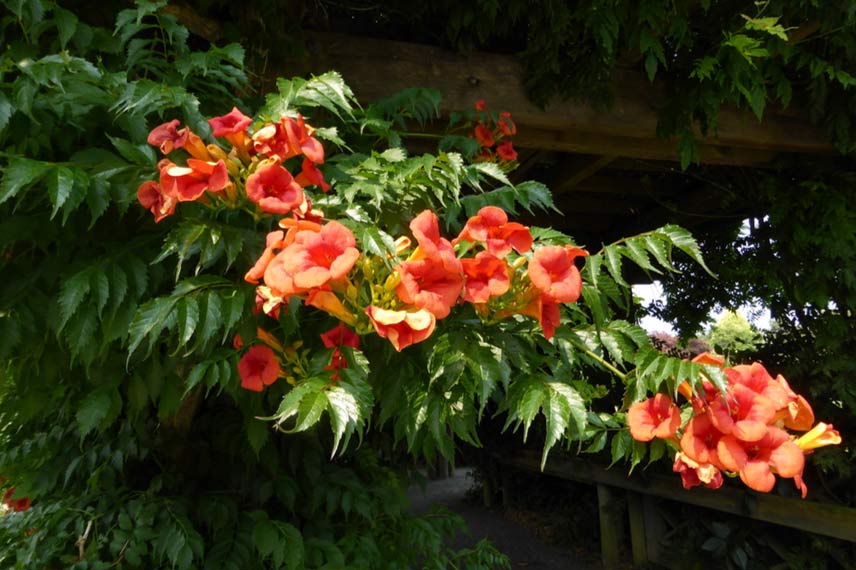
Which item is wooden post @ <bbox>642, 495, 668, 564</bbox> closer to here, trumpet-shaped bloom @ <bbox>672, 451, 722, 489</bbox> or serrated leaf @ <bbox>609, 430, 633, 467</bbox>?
serrated leaf @ <bbox>609, 430, 633, 467</bbox>

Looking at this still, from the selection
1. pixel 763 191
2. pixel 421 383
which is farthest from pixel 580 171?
pixel 421 383

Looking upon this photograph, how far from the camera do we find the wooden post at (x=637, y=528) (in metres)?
5.20

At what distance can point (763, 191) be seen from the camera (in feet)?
11.7

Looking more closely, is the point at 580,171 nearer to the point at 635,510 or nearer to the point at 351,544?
the point at 351,544

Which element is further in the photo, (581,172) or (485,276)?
(581,172)

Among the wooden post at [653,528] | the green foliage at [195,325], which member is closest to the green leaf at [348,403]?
the green foliage at [195,325]

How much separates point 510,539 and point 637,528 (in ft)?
5.07

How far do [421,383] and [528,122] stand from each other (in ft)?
6.27

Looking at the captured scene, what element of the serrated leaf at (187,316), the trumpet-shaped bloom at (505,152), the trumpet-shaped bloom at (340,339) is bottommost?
the trumpet-shaped bloom at (505,152)

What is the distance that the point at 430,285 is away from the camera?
1002 millimetres

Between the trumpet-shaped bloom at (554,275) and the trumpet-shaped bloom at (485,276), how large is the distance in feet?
0.19

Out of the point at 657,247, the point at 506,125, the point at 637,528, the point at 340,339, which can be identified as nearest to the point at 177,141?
the point at 340,339

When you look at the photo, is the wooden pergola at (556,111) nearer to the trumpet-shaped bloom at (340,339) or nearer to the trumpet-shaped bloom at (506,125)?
the trumpet-shaped bloom at (506,125)

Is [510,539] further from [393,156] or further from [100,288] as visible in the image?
[100,288]
